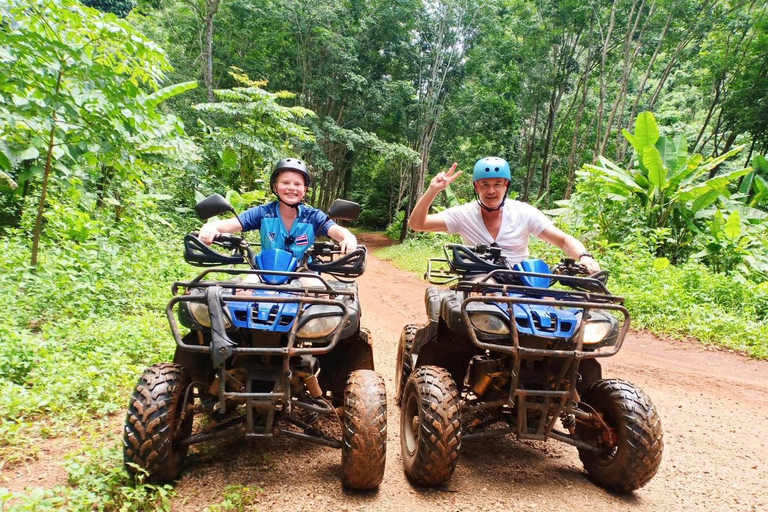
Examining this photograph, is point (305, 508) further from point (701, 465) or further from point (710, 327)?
point (710, 327)

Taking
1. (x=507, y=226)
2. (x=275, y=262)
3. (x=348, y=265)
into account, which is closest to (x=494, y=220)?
(x=507, y=226)

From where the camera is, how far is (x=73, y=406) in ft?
10.5

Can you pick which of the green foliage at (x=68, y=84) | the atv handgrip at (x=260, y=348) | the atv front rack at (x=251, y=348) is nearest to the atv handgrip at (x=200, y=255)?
the atv front rack at (x=251, y=348)

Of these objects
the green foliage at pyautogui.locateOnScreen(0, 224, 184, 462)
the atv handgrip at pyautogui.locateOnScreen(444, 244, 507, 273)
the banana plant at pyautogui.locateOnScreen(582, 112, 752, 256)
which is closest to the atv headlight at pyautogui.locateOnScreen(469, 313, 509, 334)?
the atv handgrip at pyautogui.locateOnScreen(444, 244, 507, 273)

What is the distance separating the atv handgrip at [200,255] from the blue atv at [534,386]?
56.2 inches

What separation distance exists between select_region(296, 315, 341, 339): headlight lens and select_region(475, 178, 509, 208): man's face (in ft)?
5.39

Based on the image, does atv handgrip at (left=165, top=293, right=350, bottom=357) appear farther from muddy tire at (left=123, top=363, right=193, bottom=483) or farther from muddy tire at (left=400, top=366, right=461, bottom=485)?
muddy tire at (left=400, top=366, right=461, bottom=485)

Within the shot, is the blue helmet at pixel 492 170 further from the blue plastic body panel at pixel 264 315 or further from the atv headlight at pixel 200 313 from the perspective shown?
the atv headlight at pixel 200 313

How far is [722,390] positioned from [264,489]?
5101 millimetres

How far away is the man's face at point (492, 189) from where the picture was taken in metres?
3.53

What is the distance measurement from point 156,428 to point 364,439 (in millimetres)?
1072

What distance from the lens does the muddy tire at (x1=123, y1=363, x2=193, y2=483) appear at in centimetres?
233

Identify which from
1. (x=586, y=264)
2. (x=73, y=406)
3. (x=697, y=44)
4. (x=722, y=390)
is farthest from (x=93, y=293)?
(x=697, y=44)

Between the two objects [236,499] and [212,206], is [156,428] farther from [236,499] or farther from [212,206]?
[212,206]
